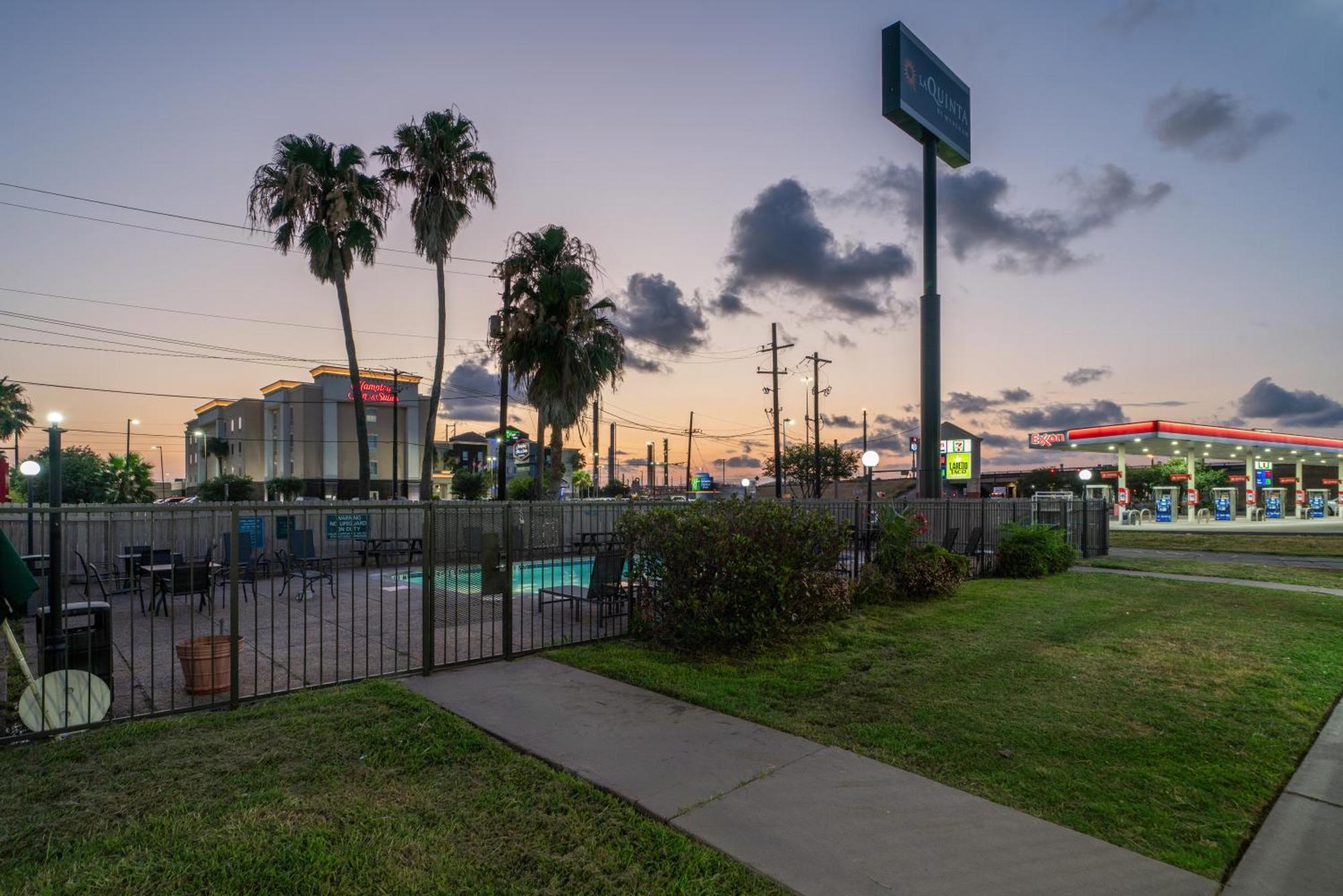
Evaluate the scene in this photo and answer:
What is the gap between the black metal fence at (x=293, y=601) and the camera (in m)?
5.43

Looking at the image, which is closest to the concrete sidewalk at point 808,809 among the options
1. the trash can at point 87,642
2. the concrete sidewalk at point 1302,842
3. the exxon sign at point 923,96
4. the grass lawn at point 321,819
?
the grass lawn at point 321,819

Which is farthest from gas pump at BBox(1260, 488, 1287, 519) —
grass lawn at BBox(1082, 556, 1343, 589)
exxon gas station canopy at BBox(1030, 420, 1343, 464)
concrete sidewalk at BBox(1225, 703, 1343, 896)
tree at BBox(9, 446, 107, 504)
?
tree at BBox(9, 446, 107, 504)

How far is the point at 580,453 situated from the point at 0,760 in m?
79.1

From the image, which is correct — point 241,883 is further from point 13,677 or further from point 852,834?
point 13,677

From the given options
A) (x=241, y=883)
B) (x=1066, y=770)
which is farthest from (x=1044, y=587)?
(x=241, y=883)

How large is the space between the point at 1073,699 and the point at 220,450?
8141 centimetres

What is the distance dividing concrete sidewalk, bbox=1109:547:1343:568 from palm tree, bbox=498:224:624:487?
1582 cm

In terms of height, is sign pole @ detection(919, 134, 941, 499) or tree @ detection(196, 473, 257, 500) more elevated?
sign pole @ detection(919, 134, 941, 499)

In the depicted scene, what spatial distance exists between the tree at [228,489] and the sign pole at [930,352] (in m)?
50.4

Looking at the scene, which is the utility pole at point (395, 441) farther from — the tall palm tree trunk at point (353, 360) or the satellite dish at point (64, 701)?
the satellite dish at point (64, 701)

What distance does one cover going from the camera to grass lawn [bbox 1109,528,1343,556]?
2245 cm

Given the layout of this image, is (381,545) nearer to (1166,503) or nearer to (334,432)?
(1166,503)

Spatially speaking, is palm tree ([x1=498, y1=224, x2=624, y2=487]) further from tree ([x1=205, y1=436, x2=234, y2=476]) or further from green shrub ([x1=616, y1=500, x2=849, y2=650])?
tree ([x1=205, y1=436, x2=234, y2=476])

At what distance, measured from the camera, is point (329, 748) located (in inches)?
185
